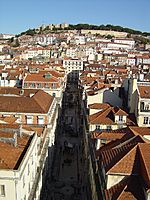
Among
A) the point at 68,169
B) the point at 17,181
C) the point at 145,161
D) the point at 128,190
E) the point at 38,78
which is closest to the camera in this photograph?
the point at 17,181

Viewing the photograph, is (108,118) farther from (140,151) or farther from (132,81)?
(140,151)

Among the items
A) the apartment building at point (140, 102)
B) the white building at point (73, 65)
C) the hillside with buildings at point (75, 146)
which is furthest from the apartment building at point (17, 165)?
the white building at point (73, 65)

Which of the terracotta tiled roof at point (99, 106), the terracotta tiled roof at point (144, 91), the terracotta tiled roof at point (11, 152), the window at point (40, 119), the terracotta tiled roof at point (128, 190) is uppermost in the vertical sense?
the terracotta tiled roof at point (144, 91)

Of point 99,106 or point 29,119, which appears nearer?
point 29,119

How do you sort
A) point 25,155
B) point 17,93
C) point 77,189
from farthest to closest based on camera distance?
point 17,93 → point 77,189 → point 25,155

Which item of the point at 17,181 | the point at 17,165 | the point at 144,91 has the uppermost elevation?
the point at 144,91

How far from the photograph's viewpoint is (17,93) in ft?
203

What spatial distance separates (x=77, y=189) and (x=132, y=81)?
64.9 feet

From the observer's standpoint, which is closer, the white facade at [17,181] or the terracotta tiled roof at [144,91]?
the white facade at [17,181]

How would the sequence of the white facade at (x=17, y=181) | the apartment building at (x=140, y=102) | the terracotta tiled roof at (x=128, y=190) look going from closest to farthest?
the terracotta tiled roof at (x=128, y=190), the white facade at (x=17, y=181), the apartment building at (x=140, y=102)

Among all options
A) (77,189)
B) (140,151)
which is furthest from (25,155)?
(77,189)

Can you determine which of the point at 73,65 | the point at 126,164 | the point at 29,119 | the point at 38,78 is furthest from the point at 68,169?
the point at 73,65

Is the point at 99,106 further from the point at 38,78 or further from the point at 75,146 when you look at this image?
the point at 38,78

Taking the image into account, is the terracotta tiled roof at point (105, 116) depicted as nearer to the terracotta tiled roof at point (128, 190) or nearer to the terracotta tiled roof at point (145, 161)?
the terracotta tiled roof at point (145, 161)
